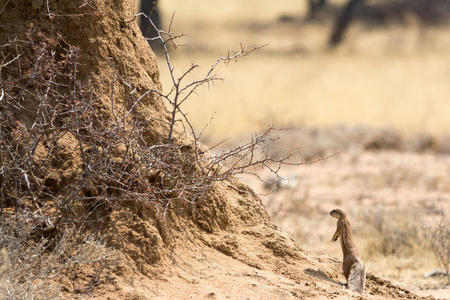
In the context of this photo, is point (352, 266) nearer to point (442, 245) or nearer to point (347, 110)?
point (442, 245)

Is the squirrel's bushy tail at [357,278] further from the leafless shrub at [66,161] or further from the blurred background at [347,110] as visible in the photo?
the leafless shrub at [66,161]

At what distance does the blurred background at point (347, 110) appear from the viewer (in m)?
8.37

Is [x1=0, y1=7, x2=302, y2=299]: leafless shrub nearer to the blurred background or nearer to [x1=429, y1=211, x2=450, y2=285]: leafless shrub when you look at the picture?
the blurred background

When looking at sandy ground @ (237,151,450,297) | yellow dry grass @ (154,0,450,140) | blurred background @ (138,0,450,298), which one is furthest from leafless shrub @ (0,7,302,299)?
yellow dry grass @ (154,0,450,140)

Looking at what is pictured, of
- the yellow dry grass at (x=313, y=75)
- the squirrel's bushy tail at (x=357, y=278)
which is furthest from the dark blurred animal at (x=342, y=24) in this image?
the squirrel's bushy tail at (x=357, y=278)

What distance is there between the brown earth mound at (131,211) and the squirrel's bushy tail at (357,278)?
133 millimetres

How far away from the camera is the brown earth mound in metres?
4.66

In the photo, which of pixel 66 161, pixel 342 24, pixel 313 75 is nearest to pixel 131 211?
pixel 66 161

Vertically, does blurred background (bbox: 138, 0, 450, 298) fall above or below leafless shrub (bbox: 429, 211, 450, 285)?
above

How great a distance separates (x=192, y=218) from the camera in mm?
5207

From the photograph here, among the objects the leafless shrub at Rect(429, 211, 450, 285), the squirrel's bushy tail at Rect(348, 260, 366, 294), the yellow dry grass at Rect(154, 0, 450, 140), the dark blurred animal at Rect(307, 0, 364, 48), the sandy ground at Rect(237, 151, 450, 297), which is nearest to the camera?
the squirrel's bushy tail at Rect(348, 260, 366, 294)

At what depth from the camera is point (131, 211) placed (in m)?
4.89

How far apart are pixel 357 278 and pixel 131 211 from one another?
5.43 feet

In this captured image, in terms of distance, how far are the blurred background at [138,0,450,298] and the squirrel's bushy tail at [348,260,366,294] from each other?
2.61ft
